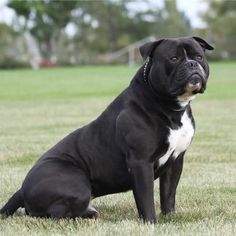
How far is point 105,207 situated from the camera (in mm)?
6570

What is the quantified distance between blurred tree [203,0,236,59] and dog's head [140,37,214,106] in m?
96.4

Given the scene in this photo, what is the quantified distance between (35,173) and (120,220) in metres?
0.85

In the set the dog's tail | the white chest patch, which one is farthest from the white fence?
the white chest patch

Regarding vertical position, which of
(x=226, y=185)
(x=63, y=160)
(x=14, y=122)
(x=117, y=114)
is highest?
(x=117, y=114)

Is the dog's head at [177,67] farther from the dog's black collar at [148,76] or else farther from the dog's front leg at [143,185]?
the dog's front leg at [143,185]

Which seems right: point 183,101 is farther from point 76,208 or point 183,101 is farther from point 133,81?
point 76,208

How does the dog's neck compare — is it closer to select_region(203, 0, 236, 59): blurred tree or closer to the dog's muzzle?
the dog's muzzle

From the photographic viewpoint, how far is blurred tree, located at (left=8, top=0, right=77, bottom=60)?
93.7 meters

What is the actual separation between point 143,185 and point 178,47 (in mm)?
1159

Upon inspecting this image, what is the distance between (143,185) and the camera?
213 inches

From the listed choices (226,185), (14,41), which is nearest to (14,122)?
(226,185)

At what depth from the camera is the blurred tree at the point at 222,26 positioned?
4140 inches

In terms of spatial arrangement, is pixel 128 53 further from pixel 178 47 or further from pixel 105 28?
pixel 178 47

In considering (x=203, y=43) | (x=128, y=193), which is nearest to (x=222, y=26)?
(x=128, y=193)
